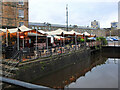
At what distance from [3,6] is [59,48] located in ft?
46.7

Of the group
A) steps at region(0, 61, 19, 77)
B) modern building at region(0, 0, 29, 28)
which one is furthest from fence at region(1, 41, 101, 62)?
modern building at region(0, 0, 29, 28)

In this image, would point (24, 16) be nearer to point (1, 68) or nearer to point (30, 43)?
point (30, 43)

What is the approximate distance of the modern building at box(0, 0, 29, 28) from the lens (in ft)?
64.8

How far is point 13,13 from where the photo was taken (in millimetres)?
21516

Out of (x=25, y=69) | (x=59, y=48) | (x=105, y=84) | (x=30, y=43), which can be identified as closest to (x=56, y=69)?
(x=59, y=48)

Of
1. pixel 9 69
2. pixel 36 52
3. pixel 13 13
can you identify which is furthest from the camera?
pixel 13 13

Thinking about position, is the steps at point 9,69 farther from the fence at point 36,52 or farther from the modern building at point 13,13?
the modern building at point 13,13

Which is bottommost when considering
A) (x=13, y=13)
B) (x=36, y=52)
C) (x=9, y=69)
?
(x=9, y=69)

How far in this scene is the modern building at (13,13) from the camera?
19764 mm

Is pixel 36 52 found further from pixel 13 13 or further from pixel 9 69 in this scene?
pixel 13 13

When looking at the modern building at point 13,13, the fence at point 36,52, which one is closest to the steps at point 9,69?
the fence at point 36,52

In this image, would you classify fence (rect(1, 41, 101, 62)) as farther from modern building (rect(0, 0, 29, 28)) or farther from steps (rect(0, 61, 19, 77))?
modern building (rect(0, 0, 29, 28))

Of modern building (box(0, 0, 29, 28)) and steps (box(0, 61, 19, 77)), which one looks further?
modern building (box(0, 0, 29, 28))

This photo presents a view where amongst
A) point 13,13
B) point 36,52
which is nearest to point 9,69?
point 36,52
